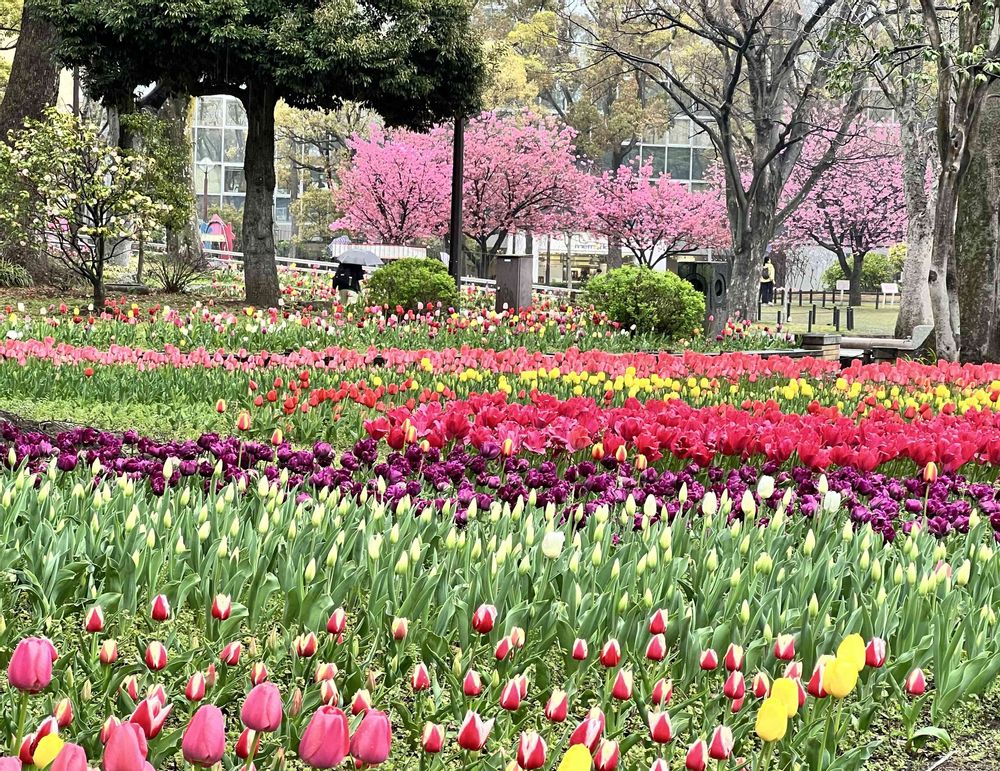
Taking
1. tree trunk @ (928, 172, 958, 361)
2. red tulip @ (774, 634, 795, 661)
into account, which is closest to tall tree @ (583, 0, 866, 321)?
tree trunk @ (928, 172, 958, 361)

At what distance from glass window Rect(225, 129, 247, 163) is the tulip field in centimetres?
6416

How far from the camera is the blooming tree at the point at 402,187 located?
112ft

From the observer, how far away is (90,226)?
1559cm

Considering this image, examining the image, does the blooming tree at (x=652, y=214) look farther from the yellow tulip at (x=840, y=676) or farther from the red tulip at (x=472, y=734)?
the red tulip at (x=472, y=734)

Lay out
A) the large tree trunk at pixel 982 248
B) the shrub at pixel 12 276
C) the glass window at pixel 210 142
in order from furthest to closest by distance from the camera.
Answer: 1. the glass window at pixel 210 142
2. the shrub at pixel 12 276
3. the large tree trunk at pixel 982 248

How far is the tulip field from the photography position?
2.36 m

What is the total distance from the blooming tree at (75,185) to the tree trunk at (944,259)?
10.1 metres

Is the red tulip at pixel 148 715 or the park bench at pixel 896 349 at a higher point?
the park bench at pixel 896 349

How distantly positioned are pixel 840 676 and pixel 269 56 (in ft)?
53.6

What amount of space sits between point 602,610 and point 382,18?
53.2ft

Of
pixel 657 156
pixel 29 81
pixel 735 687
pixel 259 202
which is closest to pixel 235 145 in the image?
pixel 657 156

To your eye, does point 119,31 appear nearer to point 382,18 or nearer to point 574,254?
point 382,18

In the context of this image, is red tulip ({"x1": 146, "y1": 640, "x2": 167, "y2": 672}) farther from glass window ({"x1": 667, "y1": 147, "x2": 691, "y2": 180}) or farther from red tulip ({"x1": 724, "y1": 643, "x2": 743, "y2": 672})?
glass window ({"x1": 667, "y1": 147, "x2": 691, "y2": 180})

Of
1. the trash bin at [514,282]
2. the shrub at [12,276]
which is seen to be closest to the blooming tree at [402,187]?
the shrub at [12,276]
